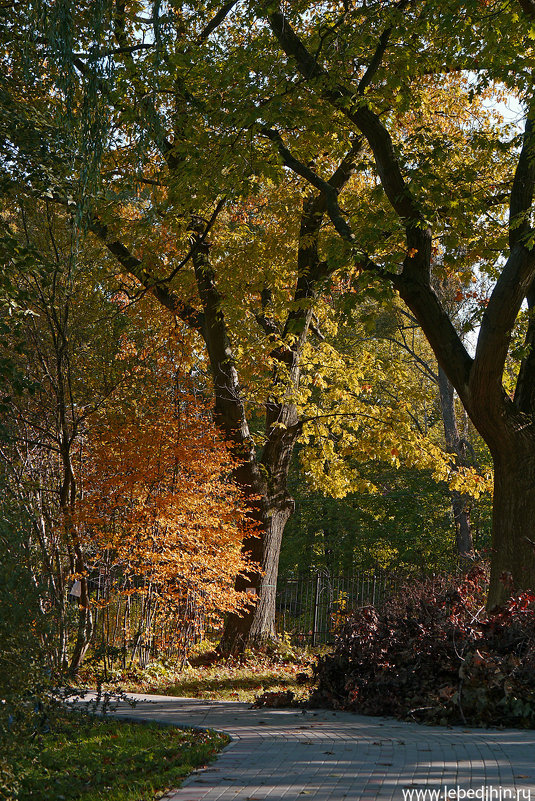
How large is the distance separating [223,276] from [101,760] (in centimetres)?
943

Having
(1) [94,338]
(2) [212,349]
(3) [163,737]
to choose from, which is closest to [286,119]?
(2) [212,349]

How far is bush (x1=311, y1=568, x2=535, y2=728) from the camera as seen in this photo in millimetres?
7555

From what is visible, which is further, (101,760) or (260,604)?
(260,604)

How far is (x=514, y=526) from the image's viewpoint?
953cm

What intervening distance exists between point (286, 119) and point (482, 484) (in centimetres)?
929

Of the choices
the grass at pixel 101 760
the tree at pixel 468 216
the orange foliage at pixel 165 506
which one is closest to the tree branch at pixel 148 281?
the orange foliage at pixel 165 506

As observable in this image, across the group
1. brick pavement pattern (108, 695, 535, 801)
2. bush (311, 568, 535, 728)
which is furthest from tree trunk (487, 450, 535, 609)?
brick pavement pattern (108, 695, 535, 801)

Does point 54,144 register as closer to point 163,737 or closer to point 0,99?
point 0,99

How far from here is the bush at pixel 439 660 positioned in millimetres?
7555

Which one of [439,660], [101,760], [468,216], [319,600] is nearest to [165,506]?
[439,660]

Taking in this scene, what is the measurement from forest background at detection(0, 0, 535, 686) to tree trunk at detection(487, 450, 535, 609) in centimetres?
3

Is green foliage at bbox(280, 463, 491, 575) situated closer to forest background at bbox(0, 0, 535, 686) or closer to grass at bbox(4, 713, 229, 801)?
forest background at bbox(0, 0, 535, 686)

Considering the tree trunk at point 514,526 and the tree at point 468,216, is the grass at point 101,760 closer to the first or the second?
the tree trunk at point 514,526

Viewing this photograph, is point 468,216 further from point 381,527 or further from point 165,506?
point 381,527
